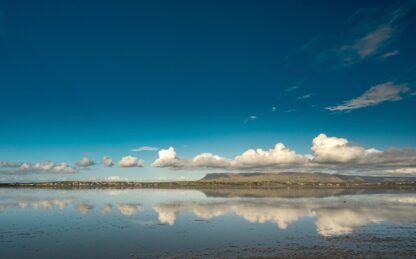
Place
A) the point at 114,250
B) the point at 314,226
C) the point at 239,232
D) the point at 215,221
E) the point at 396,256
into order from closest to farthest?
the point at 396,256
the point at 114,250
the point at 239,232
the point at 314,226
the point at 215,221

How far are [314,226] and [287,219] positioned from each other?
25.2 ft

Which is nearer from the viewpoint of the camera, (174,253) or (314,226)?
(174,253)

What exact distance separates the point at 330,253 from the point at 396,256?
208 inches

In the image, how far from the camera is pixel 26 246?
1366 inches

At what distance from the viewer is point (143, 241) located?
37.4m

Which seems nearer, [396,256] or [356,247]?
[396,256]

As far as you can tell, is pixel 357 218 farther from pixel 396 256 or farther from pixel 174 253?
pixel 174 253

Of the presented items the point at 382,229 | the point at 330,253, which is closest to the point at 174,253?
the point at 330,253

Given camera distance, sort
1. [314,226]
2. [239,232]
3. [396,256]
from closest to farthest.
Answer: [396,256] < [239,232] < [314,226]

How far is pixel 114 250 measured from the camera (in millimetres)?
32969

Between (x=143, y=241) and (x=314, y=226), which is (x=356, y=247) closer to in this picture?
(x=314, y=226)

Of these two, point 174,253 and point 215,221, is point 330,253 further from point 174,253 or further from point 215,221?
point 215,221

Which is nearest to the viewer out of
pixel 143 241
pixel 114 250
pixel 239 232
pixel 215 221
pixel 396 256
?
pixel 396 256

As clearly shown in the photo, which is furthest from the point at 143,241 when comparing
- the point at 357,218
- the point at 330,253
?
the point at 357,218
